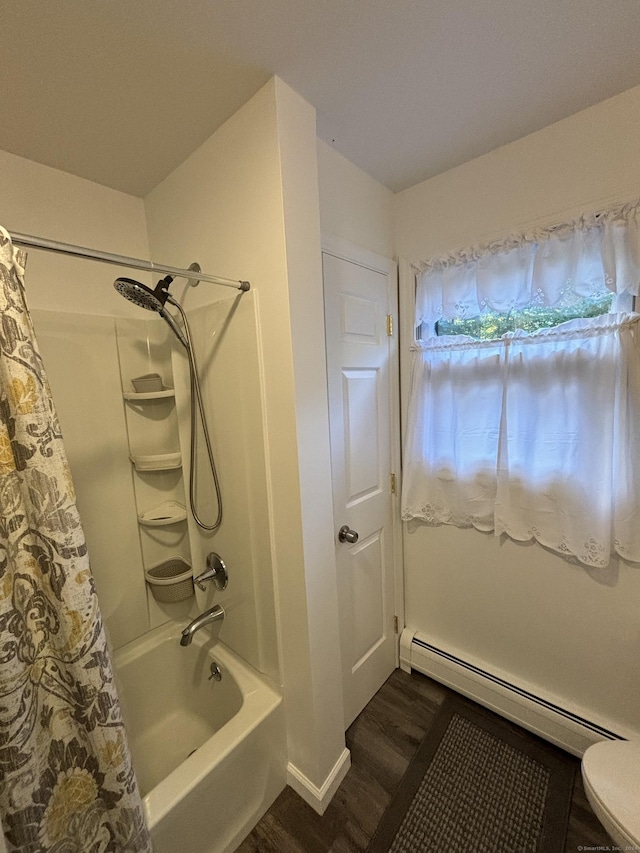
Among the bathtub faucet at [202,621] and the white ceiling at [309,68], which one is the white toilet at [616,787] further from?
the white ceiling at [309,68]

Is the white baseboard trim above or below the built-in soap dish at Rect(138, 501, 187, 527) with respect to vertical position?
below

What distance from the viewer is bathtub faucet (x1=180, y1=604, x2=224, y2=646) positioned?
4.32 feet

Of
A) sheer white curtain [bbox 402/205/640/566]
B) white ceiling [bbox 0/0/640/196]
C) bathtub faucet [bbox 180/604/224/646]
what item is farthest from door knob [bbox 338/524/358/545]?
white ceiling [bbox 0/0/640/196]

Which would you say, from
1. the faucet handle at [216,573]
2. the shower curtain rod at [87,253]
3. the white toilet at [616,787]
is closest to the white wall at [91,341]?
the faucet handle at [216,573]

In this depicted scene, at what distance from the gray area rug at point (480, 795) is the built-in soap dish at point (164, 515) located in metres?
1.36

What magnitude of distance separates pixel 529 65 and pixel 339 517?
1607 mm

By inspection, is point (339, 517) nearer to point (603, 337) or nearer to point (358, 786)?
point (358, 786)

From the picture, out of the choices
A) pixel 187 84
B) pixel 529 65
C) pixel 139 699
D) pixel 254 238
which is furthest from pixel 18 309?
pixel 139 699

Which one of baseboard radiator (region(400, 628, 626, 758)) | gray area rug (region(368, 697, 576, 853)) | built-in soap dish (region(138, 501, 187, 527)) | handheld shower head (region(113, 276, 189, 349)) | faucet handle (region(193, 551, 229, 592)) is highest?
handheld shower head (region(113, 276, 189, 349))

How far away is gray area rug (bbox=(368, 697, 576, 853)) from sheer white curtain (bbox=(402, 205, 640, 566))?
850 mm

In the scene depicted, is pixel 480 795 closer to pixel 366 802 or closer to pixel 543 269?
pixel 366 802

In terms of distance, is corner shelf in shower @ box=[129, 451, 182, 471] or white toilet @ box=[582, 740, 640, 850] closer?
white toilet @ box=[582, 740, 640, 850]

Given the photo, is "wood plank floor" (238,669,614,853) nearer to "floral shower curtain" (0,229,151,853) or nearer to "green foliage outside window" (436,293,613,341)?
"floral shower curtain" (0,229,151,853)

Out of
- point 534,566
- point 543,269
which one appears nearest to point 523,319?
point 543,269
